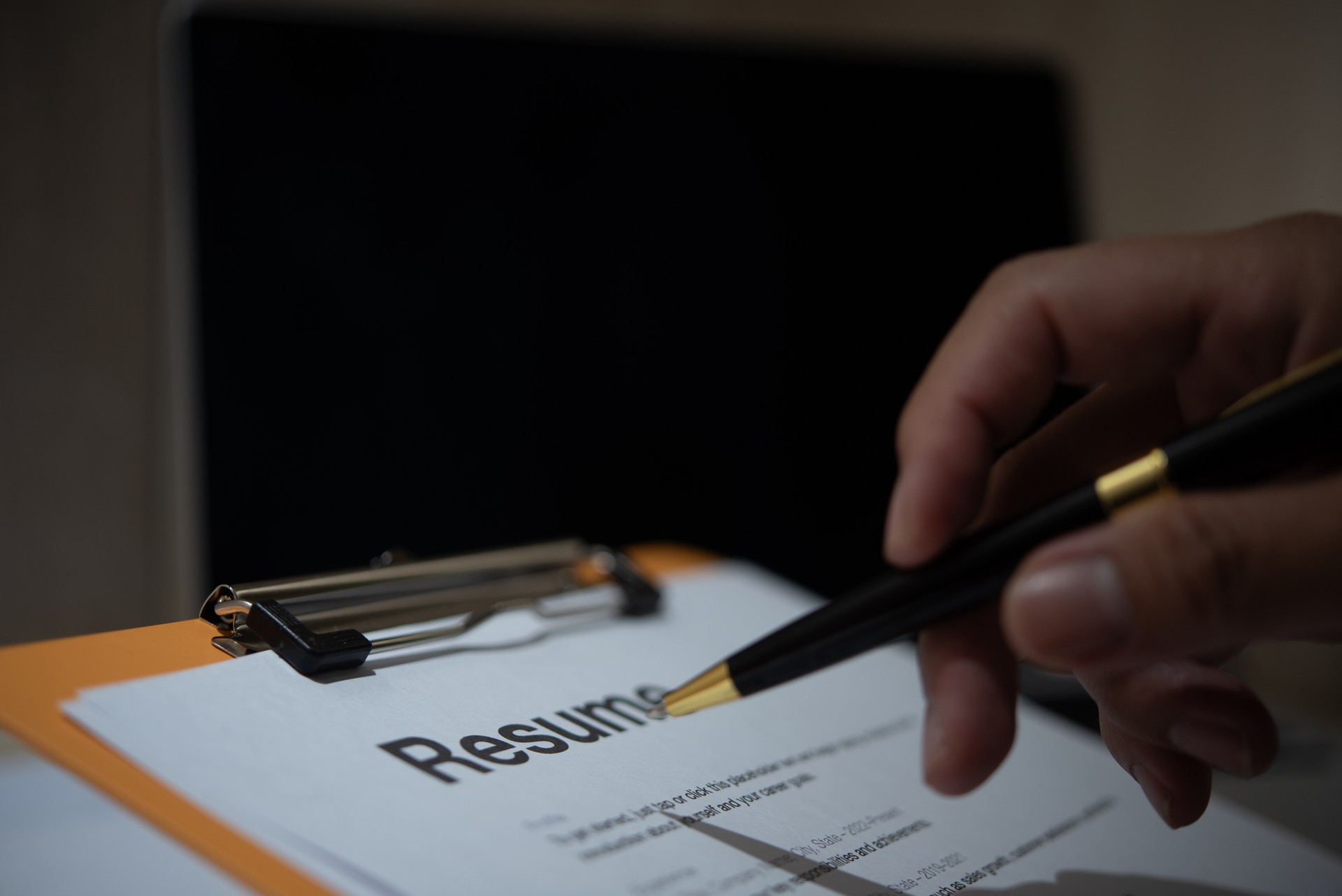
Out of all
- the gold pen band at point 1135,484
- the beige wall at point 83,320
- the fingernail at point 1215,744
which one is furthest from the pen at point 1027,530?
the beige wall at point 83,320

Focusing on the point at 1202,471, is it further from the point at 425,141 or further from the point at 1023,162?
the point at 1023,162

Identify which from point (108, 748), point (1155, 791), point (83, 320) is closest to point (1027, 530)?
point (1155, 791)

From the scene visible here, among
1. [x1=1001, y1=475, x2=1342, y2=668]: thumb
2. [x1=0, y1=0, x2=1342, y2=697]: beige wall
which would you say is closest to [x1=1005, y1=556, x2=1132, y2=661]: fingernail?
[x1=1001, y1=475, x2=1342, y2=668]: thumb

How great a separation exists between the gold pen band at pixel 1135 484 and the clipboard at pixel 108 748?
0.70 ft

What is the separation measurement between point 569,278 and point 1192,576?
1.70 ft

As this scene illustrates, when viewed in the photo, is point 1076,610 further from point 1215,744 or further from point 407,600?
point 407,600

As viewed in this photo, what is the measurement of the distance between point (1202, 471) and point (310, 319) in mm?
522

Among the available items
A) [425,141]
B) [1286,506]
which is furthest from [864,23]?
[1286,506]

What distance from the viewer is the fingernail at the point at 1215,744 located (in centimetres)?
31

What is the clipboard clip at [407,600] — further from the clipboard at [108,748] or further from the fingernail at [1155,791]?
the fingernail at [1155,791]

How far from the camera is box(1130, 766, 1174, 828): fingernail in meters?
0.32

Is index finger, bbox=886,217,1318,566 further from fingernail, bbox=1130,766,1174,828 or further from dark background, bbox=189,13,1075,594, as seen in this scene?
dark background, bbox=189,13,1075,594

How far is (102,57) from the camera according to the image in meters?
0.65

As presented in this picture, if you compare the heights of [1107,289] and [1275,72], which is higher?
[1275,72]
